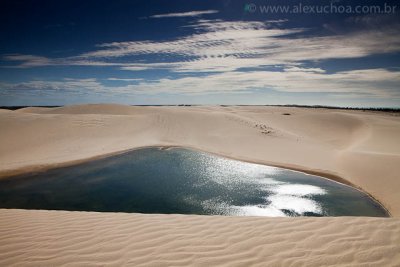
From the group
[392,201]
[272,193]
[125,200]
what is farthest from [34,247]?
[392,201]

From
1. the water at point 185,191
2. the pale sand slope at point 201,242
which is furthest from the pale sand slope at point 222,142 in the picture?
the pale sand slope at point 201,242

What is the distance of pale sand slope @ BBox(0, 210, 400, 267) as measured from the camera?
355cm

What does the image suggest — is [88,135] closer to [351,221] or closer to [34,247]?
[34,247]

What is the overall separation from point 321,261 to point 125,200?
6.21 meters

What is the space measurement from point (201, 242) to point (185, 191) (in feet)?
16.4

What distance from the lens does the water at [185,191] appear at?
25.1 feet

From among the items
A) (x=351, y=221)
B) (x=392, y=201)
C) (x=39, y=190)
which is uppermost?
(x=351, y=221)

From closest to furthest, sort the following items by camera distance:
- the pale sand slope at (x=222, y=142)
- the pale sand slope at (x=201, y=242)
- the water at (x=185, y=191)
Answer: the pale sand slope at (x=201, y=242) → the water at (x=185, y=191) → the pale sand slope at (x=222, y=142)

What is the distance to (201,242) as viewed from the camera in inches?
159

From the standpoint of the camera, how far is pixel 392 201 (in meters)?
8.42

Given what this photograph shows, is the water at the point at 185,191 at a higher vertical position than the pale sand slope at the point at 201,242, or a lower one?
lower

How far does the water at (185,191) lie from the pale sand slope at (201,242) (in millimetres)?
2637

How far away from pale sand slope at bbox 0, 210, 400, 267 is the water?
2.64m

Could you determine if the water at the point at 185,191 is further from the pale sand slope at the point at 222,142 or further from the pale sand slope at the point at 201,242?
the pale sand slope at the point at 201,242
